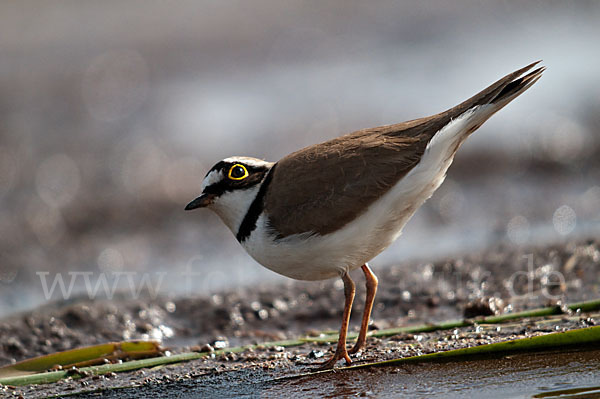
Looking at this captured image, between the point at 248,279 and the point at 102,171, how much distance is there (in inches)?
187

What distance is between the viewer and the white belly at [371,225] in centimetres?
461

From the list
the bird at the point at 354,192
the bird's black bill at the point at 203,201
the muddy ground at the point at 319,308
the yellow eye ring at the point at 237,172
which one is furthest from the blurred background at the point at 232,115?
the bird at the point at 354,192

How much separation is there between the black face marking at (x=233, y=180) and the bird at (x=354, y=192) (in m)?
0.18

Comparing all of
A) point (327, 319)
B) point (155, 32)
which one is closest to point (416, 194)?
point (327, 319)

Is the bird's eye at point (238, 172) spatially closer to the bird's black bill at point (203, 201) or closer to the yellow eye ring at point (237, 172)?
the yellow eye ring at point (237, 172)

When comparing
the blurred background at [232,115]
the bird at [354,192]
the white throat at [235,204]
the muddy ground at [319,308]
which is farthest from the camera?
the blurred background at [232,115]

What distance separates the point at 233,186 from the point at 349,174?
2.82 ft

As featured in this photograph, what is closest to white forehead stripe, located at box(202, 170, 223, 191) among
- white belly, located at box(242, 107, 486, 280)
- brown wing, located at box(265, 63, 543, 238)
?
brown wing, located at box(265, 63, 543, 238)

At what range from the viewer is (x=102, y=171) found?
11.6 meters

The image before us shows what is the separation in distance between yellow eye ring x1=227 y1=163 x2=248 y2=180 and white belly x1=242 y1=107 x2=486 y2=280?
0.42 m

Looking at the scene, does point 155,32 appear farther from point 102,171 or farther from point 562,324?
point 562,324

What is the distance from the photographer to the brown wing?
4598 millimetres

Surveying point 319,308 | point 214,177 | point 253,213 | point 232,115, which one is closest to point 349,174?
point 253,213

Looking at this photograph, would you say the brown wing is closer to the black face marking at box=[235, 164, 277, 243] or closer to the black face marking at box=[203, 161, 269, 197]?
the black face marking at box=[235, 164, 277, 243]
